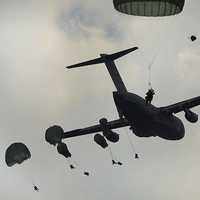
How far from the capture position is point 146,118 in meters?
60.1

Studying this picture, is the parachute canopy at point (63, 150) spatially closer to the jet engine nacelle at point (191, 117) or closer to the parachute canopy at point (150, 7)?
the jet engine nacelle at point (191, 117)

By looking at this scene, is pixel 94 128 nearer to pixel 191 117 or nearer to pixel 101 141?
pixel 101 141

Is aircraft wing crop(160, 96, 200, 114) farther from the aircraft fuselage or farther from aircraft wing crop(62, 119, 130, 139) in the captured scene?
aircraft wing crop(62, 119, 130, 139)

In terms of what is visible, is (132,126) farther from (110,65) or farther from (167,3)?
(167,3)

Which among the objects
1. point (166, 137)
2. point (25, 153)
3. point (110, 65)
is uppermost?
point (110, 65)

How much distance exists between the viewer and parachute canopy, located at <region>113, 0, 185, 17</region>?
168ft

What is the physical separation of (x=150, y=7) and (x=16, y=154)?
62.9ft

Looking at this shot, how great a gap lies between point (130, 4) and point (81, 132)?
24.1 meters

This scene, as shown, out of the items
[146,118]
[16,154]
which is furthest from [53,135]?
[146,118]

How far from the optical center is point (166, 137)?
210 feet

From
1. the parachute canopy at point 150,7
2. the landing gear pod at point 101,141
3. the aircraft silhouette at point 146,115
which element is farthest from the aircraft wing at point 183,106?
the parachute canopy at point 150,7

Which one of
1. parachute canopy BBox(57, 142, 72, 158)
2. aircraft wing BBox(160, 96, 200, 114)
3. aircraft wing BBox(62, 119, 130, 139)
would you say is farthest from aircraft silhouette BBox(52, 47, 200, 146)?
parachute canopy BBox(57, 142, 72, 158)

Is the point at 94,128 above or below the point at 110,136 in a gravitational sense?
above

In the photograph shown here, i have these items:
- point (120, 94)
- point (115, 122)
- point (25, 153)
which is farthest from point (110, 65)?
point (25, 153)
